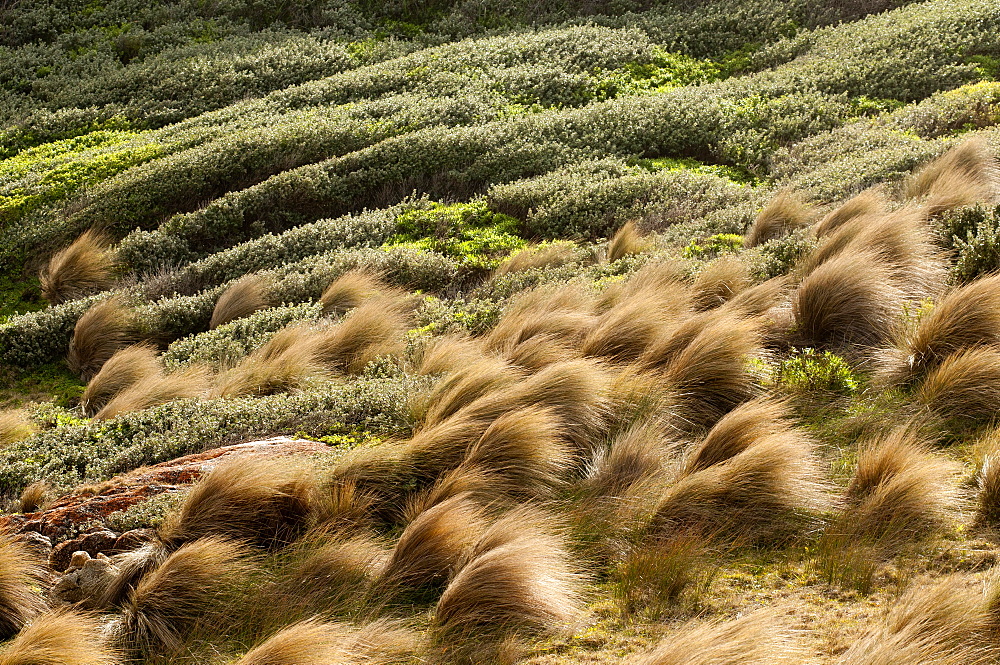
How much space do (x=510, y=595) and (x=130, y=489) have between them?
303cm

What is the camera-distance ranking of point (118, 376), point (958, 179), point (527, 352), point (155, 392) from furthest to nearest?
point (118, 376) < point (958, 179) < point (155, 392) < point (527, 352)

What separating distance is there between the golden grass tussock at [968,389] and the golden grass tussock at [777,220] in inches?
176

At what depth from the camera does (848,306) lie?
20.4 feet

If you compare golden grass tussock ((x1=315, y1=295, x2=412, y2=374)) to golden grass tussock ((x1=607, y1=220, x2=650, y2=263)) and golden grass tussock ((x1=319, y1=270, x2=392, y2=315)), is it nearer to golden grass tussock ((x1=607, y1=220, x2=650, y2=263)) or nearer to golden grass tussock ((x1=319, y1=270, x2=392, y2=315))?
golden grass tussock ((x1=319, y1=270, x2=392, y2=315))

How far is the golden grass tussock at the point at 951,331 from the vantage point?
5.41 meters

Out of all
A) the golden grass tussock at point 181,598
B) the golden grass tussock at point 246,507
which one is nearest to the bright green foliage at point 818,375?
the golden grass tussock at point 246,507

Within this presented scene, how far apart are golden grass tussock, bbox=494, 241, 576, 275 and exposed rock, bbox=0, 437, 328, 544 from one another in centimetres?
487

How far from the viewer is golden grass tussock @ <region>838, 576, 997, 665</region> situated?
10.1 ft

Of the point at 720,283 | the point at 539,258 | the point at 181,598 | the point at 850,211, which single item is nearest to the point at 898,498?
the point at 720,283

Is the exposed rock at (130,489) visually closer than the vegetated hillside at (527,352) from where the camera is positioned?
No

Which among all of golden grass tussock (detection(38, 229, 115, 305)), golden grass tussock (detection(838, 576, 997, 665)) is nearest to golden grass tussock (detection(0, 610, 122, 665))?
golden grass tussock (detection(838, 576, 997, 665))

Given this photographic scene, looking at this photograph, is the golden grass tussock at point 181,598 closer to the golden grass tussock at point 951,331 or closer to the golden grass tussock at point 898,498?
the golden grass tussock at point 898,498

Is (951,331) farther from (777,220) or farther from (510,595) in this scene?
(777,220)

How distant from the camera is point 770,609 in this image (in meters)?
3.61
